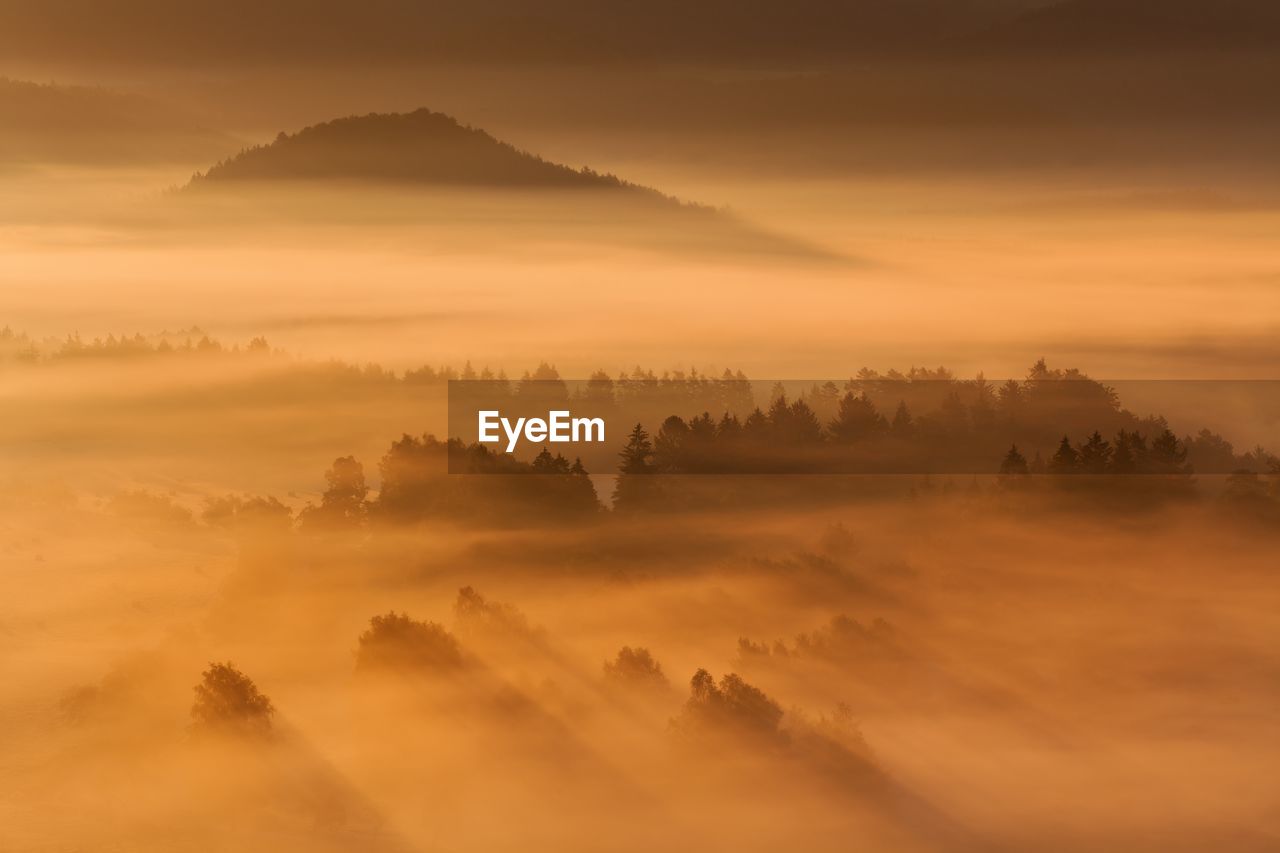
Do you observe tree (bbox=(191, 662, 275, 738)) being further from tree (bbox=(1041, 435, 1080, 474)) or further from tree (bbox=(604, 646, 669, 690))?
tree (bbox=(1041, 435, 1080, 474))

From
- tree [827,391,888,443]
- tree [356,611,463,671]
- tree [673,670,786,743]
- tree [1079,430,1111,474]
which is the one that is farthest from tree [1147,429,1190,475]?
tree [356,611,463,671]

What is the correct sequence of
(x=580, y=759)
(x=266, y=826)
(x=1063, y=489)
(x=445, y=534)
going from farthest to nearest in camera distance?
(x=1063, y=489)
(x=445, y=534)
(x=580, y=759)
(x=266, y=826)

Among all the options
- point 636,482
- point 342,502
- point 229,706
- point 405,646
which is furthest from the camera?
point 342,502

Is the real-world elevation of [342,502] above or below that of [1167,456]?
below

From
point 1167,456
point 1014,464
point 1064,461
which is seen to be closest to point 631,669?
point 1014,464

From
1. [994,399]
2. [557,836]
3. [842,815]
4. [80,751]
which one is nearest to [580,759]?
[557,836]

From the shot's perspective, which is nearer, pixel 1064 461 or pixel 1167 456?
pixel 1167 456

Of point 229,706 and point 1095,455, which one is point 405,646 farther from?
point 1095,455

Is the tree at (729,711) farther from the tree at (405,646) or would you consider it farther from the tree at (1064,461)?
the tree at (1064,461)

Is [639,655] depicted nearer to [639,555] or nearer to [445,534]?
[639,555]
